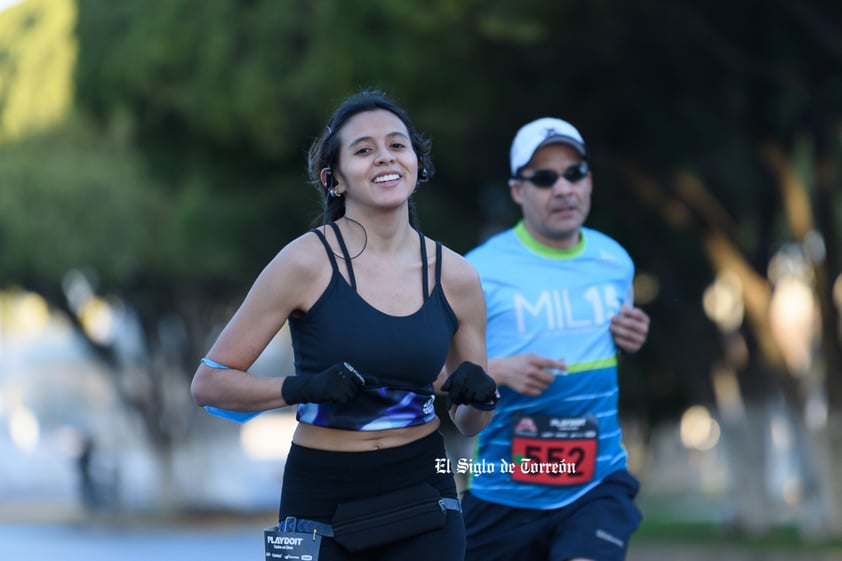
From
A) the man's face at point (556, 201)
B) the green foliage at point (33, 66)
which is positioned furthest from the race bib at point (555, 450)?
the green foliage at point (33, 66)

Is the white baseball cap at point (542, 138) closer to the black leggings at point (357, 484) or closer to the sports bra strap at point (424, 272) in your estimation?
the sports bra strap at point (424, 272)

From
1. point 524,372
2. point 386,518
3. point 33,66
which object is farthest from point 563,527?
point 33,66

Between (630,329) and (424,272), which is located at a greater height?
(630,329)

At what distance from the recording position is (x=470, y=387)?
432 centimetres

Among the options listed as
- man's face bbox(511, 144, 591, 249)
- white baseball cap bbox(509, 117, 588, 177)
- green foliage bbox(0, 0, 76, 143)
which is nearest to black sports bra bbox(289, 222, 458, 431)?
man's face bbox(511, 144, 591, 249)

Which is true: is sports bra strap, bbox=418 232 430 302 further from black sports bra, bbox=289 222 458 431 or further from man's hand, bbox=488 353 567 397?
man's hand, bbox=488 353 567 397

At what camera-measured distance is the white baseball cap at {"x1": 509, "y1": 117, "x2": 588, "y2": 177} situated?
245 inches

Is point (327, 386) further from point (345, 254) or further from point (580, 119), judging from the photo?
point (580, 119)

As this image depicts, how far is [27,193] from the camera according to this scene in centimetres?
3194

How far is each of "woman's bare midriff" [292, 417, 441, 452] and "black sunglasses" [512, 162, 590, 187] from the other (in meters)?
2.03

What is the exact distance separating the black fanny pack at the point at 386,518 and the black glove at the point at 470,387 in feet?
0.82

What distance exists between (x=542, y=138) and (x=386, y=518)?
91.2 inches

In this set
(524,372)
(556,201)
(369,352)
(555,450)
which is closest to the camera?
(369,352)

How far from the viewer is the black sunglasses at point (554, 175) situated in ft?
20.4
